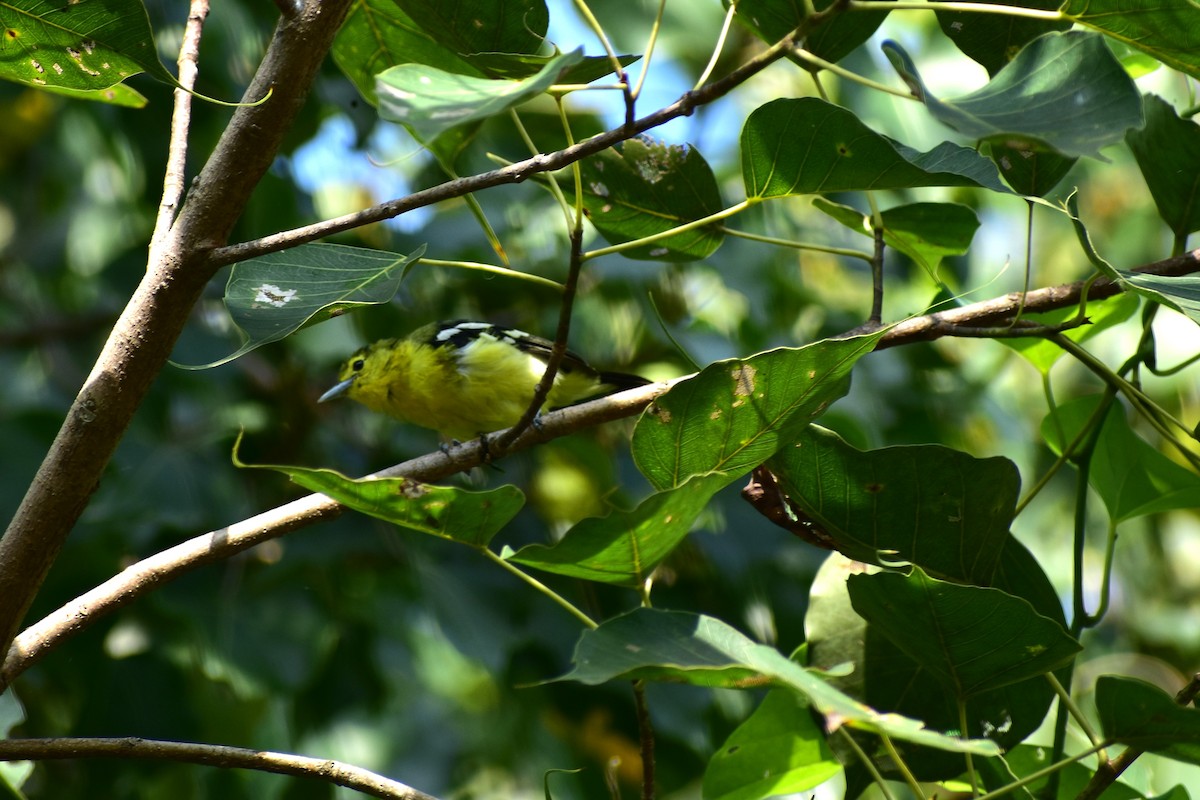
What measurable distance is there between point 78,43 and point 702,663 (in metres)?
1.47

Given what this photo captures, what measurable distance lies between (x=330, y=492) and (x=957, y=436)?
410 centimetres

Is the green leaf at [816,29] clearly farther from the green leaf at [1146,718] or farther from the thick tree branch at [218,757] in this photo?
the thick tree branch at [218,757]

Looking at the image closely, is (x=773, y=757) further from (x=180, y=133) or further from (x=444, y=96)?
(x=180, y=133)

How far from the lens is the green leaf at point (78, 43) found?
1.83 metres

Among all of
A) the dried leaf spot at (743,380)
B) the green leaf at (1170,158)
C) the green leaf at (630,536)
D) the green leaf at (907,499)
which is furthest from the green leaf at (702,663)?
the green leaf at (1170,158)

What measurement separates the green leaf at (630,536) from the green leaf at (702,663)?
130 millimetres

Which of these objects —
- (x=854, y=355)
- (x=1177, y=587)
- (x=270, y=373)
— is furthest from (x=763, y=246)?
(x=1177, y=587)

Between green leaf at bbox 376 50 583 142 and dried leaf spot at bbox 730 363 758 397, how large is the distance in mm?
580

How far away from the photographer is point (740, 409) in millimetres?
1771

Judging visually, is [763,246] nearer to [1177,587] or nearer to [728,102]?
[728,102]

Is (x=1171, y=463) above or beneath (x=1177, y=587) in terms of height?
above

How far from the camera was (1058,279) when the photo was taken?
252 inches

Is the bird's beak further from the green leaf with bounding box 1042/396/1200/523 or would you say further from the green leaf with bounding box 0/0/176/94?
the green leaf with bounding box 1042/396/1200/523

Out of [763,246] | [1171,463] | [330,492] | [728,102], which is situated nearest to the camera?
[330,492]
